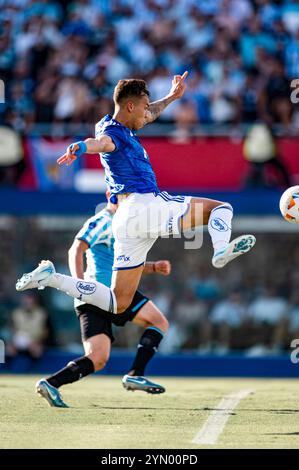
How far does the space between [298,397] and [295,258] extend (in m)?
8.73

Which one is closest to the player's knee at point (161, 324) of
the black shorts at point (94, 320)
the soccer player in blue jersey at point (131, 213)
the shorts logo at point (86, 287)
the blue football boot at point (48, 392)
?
the black shorts at point (94, 320)

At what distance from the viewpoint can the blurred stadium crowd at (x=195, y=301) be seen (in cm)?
1797

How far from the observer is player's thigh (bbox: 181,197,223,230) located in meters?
8.41

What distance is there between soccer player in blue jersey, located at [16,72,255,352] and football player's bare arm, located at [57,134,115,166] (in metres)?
0.02

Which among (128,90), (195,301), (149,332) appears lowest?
(195,301)

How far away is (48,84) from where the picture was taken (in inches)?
A: 703

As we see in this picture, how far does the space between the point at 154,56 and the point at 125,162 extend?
9846 mm

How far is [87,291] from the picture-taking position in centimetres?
859

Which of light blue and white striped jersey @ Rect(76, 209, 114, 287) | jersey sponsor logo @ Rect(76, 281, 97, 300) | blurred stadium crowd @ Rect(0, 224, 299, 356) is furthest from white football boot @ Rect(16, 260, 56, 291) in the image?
blurred stadium crowd @ Rect(0, 224, 299, 356)

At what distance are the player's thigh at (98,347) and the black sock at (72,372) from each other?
0.13m

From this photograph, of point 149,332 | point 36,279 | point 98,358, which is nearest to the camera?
point 36,279

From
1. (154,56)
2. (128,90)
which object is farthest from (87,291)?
(154,56)

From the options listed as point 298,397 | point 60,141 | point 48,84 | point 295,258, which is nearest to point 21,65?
point 48,84

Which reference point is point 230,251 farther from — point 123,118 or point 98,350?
point 98,350
